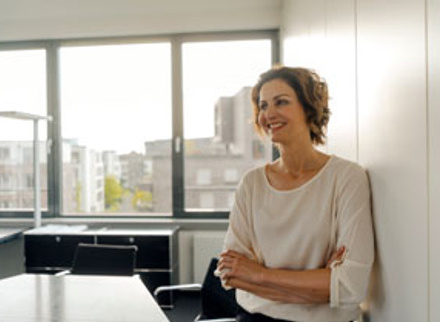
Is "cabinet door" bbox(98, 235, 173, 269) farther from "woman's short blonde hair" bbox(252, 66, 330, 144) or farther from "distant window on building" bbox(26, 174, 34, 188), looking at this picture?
"woman's short blonde hair" bbox(252, 66, 330, 144)

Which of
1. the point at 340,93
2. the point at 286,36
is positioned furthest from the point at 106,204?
the point at 340,93

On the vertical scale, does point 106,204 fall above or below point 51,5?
below

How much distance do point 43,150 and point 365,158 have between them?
404 centimetres

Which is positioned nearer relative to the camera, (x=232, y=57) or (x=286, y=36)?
(x=286, y=36)

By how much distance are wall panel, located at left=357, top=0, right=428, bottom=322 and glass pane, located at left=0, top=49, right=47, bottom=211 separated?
13.5 ft

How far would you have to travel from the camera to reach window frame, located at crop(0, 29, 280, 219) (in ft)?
14.3

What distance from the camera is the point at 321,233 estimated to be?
51.1 inches

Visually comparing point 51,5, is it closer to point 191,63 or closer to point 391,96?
point 191,63

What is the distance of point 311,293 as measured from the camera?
1.25 metres

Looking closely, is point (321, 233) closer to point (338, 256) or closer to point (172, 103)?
point (338, 256)

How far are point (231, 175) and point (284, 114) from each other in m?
3.06

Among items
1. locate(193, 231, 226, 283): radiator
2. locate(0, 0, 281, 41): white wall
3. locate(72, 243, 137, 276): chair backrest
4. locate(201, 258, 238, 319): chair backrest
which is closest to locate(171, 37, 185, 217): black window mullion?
locate(0, 0, 281, 41): white wall

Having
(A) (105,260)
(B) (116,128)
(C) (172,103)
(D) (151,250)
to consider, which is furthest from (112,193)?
(A) (105,260)

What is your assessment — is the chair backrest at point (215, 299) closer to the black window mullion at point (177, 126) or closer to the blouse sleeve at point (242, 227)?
the blouse sleeve at point (242, 227)
